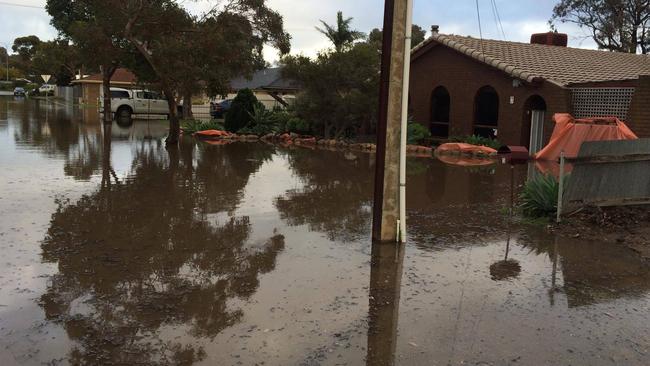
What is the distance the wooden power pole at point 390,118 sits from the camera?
6.88m

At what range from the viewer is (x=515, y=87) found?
20.5 m

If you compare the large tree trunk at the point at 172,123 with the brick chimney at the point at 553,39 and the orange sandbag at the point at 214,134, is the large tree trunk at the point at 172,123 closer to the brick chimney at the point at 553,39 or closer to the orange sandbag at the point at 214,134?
the orange sandbag at the point at 214,134

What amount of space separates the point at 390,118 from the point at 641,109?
10.6 metres

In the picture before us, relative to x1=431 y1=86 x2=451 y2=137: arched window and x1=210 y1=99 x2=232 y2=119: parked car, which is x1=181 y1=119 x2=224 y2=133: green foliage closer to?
x1=431 y1=86 x2=451 y2=137: arched window

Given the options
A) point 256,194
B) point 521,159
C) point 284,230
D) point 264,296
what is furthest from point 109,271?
point 521,159

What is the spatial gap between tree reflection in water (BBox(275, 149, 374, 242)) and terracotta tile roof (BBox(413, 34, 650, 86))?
7071 mm

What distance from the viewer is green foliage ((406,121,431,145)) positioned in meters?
22.1

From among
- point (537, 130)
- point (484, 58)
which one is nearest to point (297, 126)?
point (484, 58)

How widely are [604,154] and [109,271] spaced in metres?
6.42

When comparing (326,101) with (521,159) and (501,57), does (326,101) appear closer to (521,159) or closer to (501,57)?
(501,57)

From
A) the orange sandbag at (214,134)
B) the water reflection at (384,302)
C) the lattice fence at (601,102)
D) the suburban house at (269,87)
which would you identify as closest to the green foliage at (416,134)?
the lattice fence at (601,102)

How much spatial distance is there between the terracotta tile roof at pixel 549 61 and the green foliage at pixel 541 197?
1134 cm

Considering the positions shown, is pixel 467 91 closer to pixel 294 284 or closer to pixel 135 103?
pixel 294 284

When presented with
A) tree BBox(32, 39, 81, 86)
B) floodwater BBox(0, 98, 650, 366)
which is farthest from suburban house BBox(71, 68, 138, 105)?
floodwater BBox(0, 98, 650, 366)
